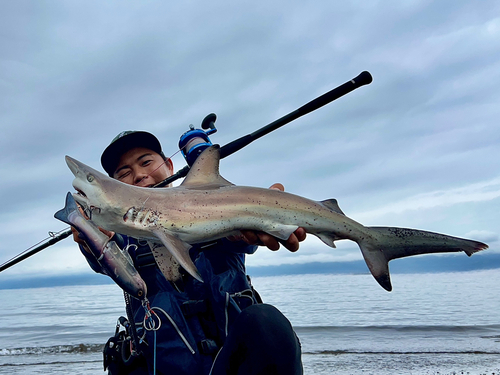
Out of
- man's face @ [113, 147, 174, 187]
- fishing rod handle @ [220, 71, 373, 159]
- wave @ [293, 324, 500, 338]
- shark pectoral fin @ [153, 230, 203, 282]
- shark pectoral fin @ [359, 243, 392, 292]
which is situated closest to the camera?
shark pectoral fin @ [153, 230, 203, 282]

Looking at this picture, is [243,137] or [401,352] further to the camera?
[401,352]

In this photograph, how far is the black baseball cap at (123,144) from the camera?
406cm

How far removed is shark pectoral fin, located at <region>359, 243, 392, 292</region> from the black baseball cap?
2.51 m

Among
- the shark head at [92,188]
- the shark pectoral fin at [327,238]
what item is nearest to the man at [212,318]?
the shark pectoral fin at [327,238]

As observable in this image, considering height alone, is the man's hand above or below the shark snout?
below

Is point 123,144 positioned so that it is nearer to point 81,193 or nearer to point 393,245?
point 81,193

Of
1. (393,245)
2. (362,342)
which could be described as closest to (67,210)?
(393,245)

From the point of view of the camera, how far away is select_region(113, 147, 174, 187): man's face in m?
3.93

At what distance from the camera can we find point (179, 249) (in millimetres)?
2334

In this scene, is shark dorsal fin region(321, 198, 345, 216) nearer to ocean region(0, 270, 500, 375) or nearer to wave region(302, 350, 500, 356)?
ocean region(0, 270, 500, 375)

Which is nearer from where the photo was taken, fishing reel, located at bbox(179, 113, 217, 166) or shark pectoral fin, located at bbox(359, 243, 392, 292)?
shark pectoral fin, located at bbox(359, 243, 392, 292)

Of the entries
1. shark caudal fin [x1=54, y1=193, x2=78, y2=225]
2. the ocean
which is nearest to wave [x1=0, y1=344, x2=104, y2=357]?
the ocean

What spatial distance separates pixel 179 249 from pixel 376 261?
150 cm

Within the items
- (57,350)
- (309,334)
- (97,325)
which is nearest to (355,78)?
(309,334)
